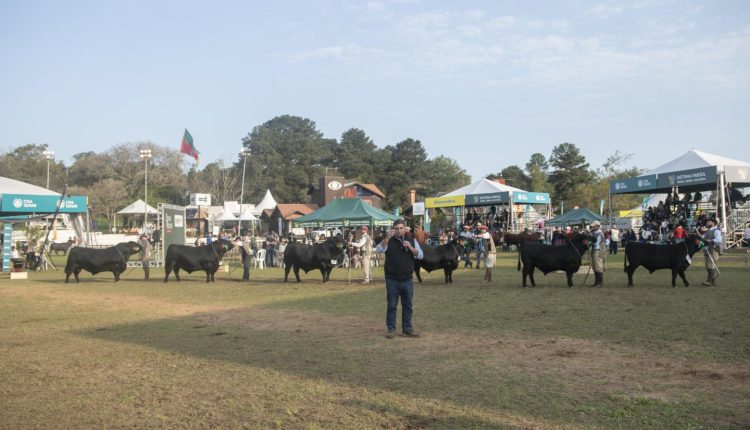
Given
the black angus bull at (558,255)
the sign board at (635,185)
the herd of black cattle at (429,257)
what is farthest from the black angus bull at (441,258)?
the sign board at (635,185)

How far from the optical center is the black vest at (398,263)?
9812mm

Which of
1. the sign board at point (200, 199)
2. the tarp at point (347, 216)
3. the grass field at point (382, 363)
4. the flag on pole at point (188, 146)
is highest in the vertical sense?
the flag on pole at point (188, 146)

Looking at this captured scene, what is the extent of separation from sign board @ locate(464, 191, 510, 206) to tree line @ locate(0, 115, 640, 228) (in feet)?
109

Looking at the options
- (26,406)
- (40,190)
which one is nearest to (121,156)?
(40,190)

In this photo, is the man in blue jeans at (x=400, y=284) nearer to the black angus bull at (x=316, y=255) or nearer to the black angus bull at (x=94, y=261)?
the black angus bull at (x=316, y=255)

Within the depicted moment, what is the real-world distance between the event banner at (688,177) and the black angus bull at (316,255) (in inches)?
853

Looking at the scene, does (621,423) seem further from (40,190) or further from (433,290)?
(40,190)

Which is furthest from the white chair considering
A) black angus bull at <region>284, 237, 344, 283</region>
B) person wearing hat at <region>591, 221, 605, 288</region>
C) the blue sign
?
the blue sign

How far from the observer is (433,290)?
1656 centimetres

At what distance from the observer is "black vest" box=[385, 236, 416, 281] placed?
981 cm

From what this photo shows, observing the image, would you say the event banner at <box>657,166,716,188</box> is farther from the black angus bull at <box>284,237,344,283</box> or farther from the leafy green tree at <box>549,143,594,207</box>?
the leafy green tree at <box>549,143,594,207</box>

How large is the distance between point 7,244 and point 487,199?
26.9 m

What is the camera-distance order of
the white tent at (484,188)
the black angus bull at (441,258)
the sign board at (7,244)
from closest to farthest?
the black angus bull at (441,258) → the sign board at (7,244) → the white tent at (484,188)

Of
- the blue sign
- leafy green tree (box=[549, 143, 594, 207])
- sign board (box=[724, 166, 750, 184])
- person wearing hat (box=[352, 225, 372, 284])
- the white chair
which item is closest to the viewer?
person wearing hat (box=[352, 225, 372, 284])
